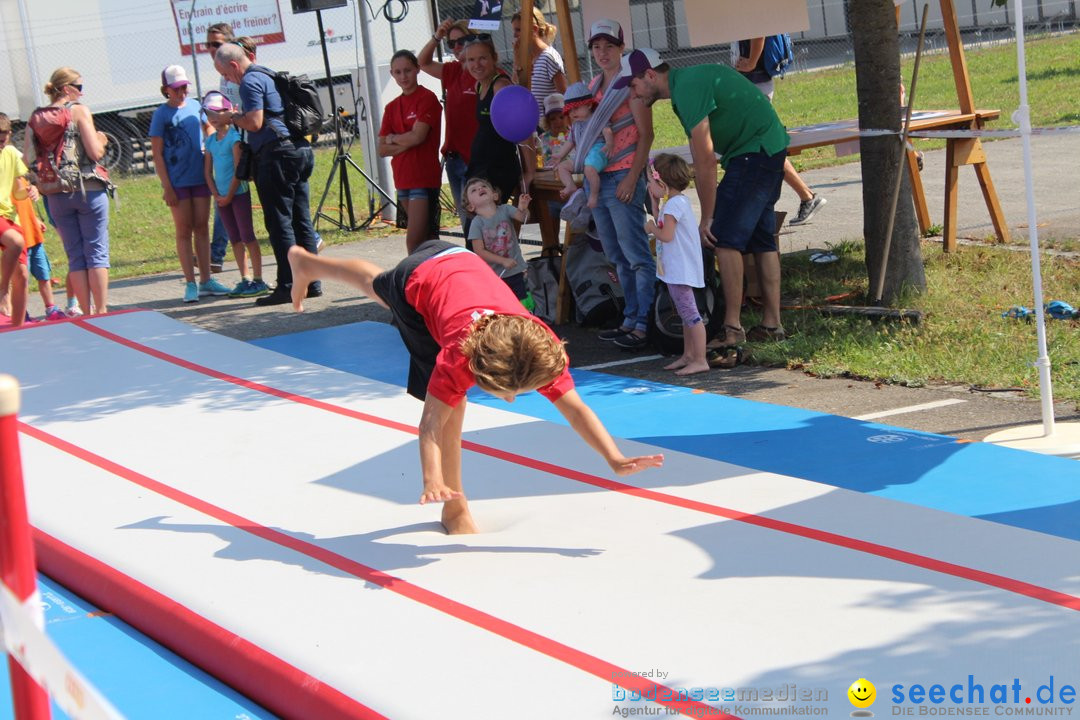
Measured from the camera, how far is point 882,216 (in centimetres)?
792

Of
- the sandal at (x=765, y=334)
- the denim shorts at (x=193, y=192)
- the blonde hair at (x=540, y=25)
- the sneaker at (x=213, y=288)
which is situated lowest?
the sandal at (x=765, y=334)

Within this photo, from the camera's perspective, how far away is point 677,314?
24.2 ft

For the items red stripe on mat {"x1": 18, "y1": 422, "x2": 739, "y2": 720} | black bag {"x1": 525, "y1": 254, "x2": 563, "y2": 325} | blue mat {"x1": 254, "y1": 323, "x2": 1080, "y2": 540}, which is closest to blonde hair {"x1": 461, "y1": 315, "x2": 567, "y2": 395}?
red stripe on mat {"x1": 18, "y1": 422, "x2": 739, "y2": 720}

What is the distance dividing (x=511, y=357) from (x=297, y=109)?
621 cm

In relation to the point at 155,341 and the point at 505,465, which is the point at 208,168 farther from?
the point at 505,465

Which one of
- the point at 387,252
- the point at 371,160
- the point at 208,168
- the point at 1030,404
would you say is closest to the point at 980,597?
the point at 1030,404

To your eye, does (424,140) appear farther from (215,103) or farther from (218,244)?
(218,244)

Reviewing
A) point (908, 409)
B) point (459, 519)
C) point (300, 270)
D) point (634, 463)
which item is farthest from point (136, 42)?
point (634, 463)

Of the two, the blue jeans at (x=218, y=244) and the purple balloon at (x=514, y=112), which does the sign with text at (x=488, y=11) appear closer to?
the purple balloon at (x=514, y=112)

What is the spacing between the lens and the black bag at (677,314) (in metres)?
7.39

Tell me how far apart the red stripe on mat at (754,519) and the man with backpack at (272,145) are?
9.20ft

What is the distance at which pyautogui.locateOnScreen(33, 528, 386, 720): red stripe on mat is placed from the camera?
3428mm

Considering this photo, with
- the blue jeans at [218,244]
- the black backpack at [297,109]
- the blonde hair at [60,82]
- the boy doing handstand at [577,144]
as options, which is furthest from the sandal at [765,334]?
→ the blue jeans at [218,244]

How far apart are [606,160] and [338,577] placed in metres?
4.08
